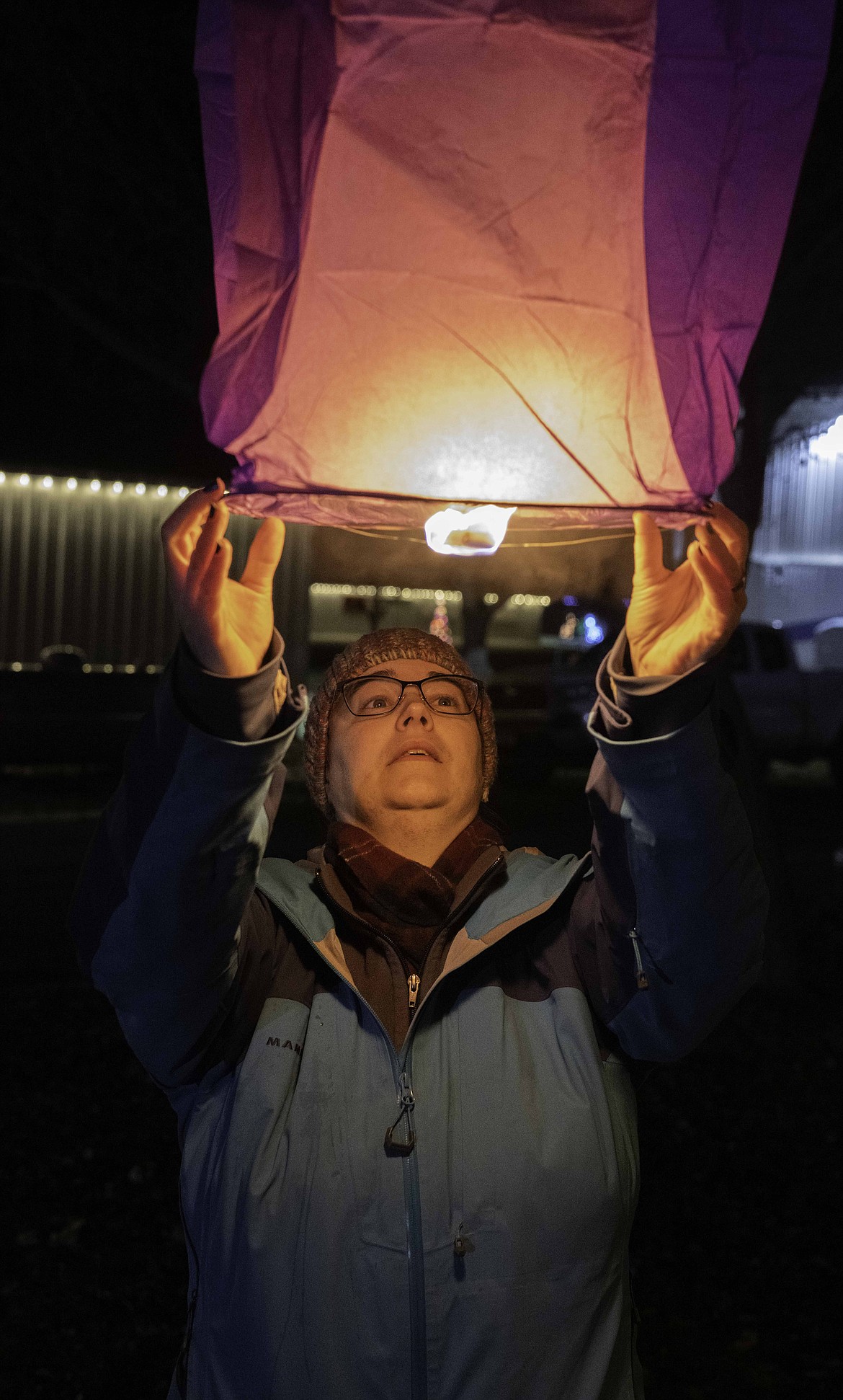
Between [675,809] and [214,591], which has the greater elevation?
[214,591]

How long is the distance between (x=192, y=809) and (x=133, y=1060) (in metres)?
4.63

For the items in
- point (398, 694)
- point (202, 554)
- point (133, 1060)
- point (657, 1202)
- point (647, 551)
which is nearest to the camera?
point (202, 554)

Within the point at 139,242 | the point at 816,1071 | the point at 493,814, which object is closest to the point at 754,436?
the point at 816,1071

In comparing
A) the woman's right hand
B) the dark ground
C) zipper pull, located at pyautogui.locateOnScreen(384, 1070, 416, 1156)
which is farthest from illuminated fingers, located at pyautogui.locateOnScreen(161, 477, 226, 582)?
the dark ground

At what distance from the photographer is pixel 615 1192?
1804 millimetres

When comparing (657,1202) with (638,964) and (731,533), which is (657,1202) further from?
(731,533)

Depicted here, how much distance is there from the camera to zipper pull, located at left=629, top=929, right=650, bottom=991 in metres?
1.77

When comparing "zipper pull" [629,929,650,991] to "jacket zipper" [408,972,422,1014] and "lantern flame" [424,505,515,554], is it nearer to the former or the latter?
"jacket zipper" [408,972,422,1014]

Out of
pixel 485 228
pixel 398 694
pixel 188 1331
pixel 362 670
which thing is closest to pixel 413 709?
pixel 398 694

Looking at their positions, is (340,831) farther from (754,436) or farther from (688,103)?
(754,436)

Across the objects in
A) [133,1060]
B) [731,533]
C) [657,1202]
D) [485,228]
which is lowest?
[657,1202]

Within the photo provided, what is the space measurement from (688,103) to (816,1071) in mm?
5156

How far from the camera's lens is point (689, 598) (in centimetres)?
168

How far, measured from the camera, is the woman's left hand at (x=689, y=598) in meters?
1.62
